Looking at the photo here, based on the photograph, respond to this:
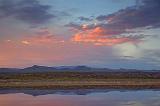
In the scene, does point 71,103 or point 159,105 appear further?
point 71,103

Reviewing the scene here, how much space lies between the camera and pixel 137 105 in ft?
102

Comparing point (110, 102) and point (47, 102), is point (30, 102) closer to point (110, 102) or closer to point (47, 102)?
point (47, 102)

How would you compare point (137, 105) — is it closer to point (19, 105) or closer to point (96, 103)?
point (96, 103)

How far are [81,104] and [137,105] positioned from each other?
181 inches

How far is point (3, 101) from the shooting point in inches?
1350

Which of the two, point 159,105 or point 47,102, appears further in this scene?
point 47,102

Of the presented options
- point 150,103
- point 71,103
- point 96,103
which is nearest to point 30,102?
point 71,103

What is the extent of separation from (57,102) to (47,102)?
90cm

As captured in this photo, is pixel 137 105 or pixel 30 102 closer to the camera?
pixel 137 105

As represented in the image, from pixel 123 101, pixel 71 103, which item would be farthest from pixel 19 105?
pixel 123 101

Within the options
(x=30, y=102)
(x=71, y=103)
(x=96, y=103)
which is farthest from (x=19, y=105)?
(x=96, y=103)

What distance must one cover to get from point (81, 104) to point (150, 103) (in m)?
5.78

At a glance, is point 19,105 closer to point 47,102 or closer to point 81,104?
point 47,102

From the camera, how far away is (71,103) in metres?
32.7
